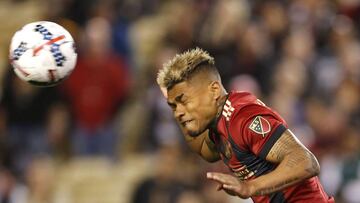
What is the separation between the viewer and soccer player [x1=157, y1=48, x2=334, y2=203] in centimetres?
593

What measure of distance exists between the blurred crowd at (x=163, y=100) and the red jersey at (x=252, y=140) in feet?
12.8

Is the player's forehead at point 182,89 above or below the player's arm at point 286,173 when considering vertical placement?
above

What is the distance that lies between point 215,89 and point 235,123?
30 centimetres

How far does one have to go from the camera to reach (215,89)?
6.26 metres

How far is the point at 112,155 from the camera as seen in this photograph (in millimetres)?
12000

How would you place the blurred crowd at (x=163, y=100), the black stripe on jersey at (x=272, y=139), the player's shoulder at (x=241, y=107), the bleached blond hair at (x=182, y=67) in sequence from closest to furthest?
1. the black stripe on jersey at (x=272, y=139)
2. the player's shoulder at (x=241, y=107)
3. the bleached blond hair at (x=182, y=67)
4. the blurred crowd at (x=163, y=100)

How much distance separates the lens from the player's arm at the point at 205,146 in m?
6.89

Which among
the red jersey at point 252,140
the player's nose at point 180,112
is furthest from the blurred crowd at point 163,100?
the player's nose at point 180,112

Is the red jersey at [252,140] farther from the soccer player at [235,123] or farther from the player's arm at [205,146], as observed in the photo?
the player's arm at [205,146]

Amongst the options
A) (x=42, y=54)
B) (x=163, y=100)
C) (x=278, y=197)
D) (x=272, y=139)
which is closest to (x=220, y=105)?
(x=272, y=139)

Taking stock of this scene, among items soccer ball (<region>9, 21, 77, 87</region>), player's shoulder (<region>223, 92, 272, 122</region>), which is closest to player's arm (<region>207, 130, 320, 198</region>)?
player's shoulder (<region>223, 92, 272, 122</region>)

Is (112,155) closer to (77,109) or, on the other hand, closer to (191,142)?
(77,109)

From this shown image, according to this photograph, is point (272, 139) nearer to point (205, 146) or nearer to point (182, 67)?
point (182, 67)

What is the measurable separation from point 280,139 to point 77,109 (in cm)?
630
